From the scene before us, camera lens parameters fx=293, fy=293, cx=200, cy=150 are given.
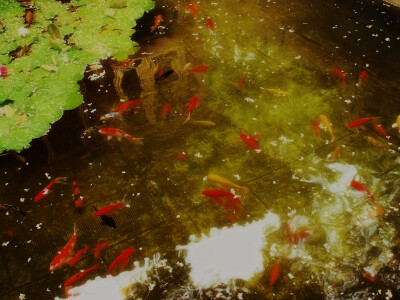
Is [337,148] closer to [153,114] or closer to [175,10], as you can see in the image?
[153,114]

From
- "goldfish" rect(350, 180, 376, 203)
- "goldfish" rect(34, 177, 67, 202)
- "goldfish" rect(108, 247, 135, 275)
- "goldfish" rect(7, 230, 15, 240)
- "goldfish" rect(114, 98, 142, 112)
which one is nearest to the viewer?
"goldfish" rect(108, 247, 135, 275)

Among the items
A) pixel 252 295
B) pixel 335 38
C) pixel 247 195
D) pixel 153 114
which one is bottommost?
pixel 252 295

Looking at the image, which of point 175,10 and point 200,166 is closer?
point 200,166

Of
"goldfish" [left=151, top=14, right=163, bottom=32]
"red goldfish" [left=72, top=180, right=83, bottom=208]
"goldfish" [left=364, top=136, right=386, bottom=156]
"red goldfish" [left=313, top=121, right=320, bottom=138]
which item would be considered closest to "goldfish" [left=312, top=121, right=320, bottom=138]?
"red goldfish" [left=313, top=121, right=320, bottom=138]

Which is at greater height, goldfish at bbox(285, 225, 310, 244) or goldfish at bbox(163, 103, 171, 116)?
goldfish at bbox(163, 103, 171, 116)

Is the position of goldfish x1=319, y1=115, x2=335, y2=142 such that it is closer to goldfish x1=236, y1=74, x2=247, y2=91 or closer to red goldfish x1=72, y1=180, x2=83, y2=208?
goldfish x1=236, y1=74, x2=247, y2=91

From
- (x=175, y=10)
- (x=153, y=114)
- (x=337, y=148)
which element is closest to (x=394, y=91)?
(x=337, y=148)
